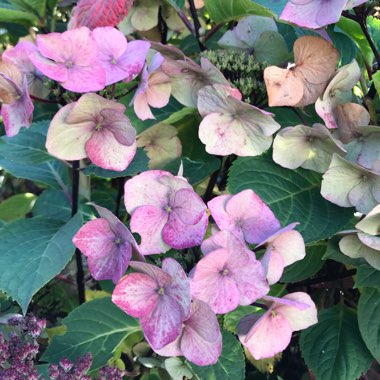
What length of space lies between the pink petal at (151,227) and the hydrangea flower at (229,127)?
15 centimetres

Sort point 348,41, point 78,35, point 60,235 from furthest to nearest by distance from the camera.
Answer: point 348,41 < point 60,235 < point 78,35

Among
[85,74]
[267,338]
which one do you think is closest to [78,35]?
[85,74]

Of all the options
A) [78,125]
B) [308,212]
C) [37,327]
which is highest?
[78,125]

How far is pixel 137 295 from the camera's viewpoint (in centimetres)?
72

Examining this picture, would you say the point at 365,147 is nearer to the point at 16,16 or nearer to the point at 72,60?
the point at 72,60

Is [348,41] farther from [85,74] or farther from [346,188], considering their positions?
[85,74]

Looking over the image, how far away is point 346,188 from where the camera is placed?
0.86m

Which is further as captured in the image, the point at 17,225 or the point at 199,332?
the point at 17,225

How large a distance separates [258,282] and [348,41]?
19.3 inches

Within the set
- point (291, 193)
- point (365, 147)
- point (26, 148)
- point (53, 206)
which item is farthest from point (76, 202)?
point (365, 147)

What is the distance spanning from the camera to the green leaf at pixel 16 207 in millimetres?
1470

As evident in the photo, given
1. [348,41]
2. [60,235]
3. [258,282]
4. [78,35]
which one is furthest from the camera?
[348,41]

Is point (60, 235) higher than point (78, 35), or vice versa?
point (78, 35)

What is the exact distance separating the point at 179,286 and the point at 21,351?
24 centimetres
